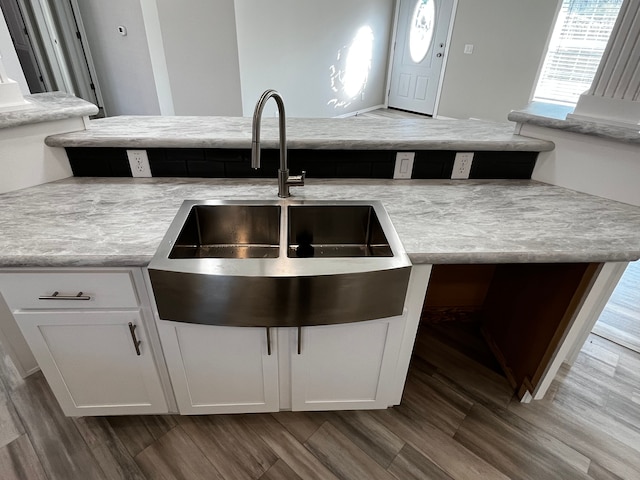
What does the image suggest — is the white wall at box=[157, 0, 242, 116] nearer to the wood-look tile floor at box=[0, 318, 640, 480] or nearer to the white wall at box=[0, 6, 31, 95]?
the white wall at box=[0, 6, 31, 95]

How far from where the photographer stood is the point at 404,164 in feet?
5.00

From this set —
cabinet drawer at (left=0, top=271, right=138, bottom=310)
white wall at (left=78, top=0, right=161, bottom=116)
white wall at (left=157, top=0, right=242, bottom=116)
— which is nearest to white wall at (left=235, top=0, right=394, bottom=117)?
white wall at (left=157, top=0, right=242, bottom=116)

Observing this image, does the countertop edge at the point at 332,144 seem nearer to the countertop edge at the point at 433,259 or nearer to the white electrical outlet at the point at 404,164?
the white electrical outlet at the point at 404,164

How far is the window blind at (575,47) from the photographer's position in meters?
3.83

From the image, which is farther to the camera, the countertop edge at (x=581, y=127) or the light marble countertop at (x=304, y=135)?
the light marble countertop at (x=304, y=135)

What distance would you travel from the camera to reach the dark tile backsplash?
1.46 meters

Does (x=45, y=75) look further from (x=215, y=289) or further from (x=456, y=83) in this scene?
(x=456, y=83)

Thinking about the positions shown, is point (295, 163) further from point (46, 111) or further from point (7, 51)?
point (7, 51)

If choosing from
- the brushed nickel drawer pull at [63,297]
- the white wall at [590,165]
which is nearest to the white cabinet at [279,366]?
the brushed nickel drawer pull at [63,297]

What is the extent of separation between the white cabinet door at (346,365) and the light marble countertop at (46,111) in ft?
4.04

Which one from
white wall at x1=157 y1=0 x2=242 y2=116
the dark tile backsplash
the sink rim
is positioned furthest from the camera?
white wall at x1=157 y1=0 x2=242 y2=116

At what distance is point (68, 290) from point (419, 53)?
20.0 ft

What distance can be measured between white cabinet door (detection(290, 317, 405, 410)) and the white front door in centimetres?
543

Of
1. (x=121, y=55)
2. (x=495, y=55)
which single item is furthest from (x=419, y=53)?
(x=121, y=55)
